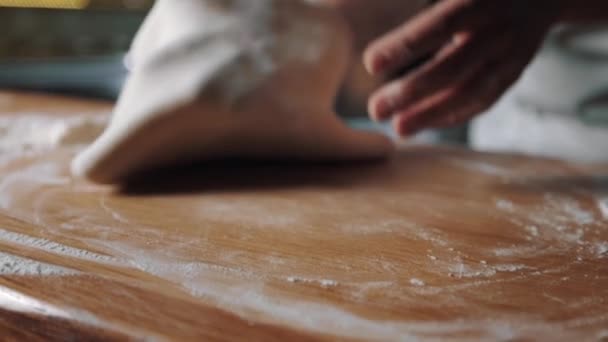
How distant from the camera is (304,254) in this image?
1.37 ft

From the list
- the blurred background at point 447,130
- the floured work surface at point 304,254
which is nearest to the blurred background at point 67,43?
the blurred background at point 447,130

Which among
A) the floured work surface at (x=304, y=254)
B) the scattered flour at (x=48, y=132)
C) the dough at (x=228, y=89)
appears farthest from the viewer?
the scattered flour at (x=48, y=132)

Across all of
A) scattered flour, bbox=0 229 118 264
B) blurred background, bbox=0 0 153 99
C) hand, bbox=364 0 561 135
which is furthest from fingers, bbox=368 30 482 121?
blurred background, bbox=0 0 153 99

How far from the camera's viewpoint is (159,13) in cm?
65

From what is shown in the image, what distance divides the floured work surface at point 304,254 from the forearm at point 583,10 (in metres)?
0.16

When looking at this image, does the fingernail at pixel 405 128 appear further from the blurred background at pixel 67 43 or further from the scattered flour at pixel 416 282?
the blurred background at pixel 67 43

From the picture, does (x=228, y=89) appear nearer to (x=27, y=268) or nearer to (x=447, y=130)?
(x=27, y=268)

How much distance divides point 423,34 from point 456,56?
0.05 m

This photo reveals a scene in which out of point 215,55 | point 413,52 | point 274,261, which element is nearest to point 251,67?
point 215,55

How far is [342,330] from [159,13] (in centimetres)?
45

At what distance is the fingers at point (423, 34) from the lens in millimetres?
561

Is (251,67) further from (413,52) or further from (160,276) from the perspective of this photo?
(160,276)

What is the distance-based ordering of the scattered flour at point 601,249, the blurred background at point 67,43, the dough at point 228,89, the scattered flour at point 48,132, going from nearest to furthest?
the scattered flour at point 601,249 → the dough at point 228,89 → the scattered flour at point 48,132 → the blurred background at point 67,43

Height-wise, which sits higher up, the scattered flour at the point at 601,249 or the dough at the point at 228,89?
the dough at the point at 228,89
